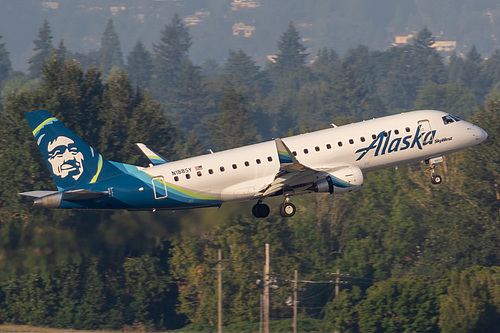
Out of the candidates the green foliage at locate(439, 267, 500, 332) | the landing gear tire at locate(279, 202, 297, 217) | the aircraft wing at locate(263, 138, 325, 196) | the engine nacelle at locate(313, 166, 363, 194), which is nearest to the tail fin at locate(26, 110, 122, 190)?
the aircraft wing at locate(263, 138, 325, 196)

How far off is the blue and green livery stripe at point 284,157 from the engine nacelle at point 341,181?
3738 mm

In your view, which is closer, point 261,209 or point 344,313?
point 261,209

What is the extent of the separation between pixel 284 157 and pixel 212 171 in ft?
16.0

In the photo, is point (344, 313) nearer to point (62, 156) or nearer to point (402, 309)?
point (402, 309)

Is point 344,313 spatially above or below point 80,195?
below

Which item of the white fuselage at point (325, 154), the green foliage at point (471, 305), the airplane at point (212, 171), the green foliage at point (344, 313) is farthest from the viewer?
the green foliage at point (344, 313)

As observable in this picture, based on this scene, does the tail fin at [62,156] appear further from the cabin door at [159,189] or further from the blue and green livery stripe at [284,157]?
the blue and green livery stripe at [284,157]

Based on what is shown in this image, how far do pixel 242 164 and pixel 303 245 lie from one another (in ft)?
216

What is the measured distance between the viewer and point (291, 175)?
53.9m

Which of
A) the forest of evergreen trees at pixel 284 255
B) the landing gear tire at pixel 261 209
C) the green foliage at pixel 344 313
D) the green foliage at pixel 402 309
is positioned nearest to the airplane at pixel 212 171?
the landing gear tire at pixel 261 209

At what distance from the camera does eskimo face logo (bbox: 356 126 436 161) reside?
5650 cm

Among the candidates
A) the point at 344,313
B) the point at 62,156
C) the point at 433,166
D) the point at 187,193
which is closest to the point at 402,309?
the point at 344,313

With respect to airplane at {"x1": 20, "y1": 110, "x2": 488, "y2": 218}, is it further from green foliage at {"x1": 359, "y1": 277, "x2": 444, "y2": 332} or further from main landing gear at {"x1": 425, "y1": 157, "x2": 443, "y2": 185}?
green foliage at {"x1": 359, "y1": 277, "x2": 444, "y2": 332}

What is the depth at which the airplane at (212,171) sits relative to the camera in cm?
5338
